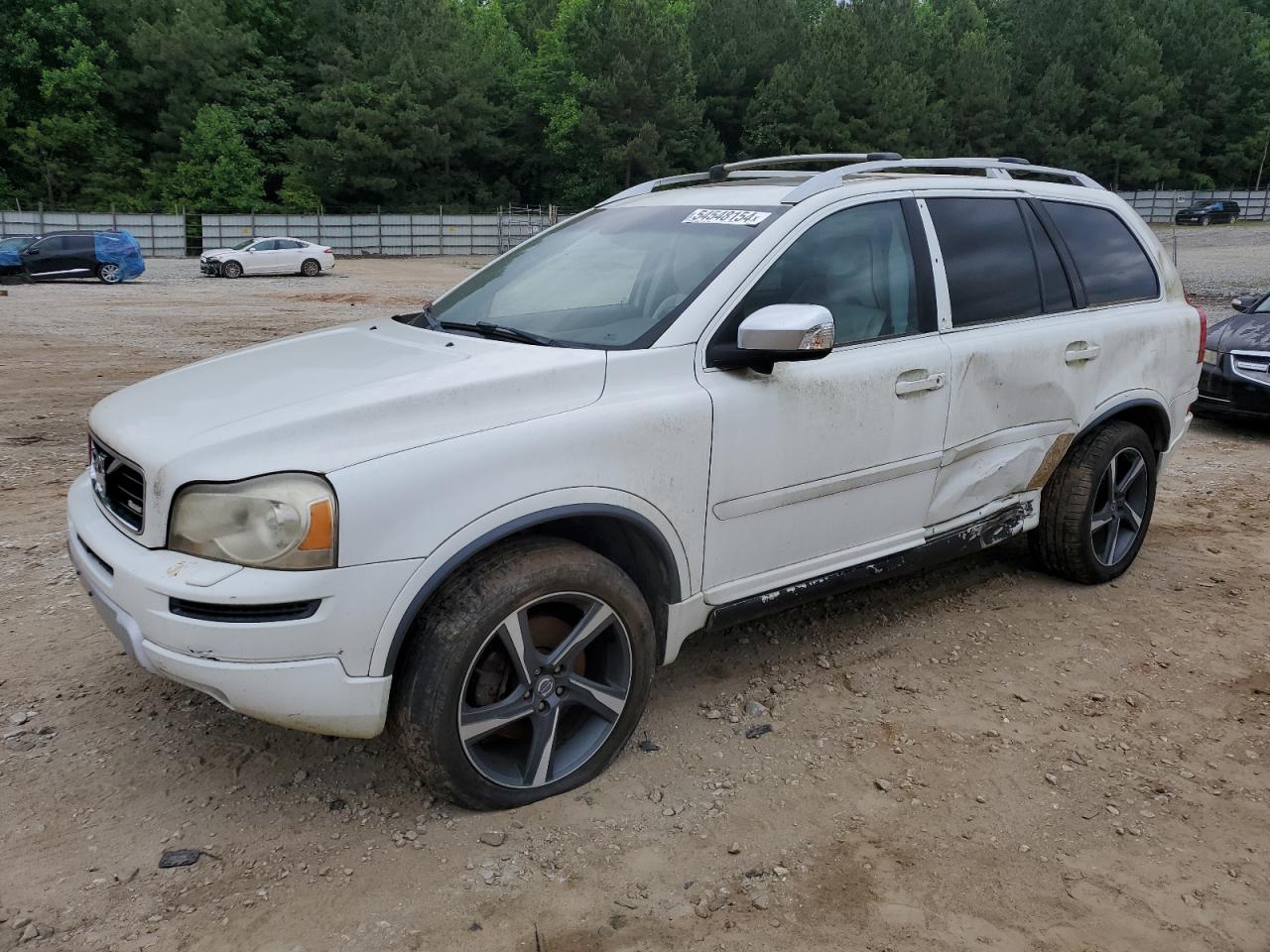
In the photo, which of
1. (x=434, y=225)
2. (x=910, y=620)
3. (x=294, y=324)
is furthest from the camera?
(x=434, y=225)

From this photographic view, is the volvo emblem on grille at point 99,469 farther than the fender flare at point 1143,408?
No

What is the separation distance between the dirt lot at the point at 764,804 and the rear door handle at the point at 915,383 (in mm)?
1113

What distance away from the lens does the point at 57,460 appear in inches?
276

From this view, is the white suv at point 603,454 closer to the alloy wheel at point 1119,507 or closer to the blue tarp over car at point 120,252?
the alloy wheel at point 1119,507

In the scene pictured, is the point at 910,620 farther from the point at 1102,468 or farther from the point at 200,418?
the point at 200,418

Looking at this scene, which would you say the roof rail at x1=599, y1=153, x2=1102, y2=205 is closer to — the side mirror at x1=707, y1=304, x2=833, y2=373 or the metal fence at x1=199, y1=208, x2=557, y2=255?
the side mirror at x1=707, y1=304, x2=833, y2=373

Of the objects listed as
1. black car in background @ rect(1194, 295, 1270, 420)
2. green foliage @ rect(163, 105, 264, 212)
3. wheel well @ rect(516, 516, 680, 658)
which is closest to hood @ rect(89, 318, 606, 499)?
wheel well @ rect(516, 516, 680, 658)

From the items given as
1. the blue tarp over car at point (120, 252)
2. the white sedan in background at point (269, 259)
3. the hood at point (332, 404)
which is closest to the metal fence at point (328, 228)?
the white sedan in background at point (269, 259)

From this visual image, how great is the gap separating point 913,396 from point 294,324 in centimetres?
1452

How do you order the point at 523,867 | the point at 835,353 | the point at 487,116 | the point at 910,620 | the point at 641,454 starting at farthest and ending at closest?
the point at 487,116 → the point at 910,620 → the point at 835,353 → the point at 641,454 → the point at 523,867

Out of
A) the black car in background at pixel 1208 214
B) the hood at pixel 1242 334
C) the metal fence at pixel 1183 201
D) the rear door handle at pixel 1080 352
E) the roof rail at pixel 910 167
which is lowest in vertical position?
the hood at pixel 1242 334

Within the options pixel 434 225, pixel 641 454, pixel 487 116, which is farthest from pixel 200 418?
pixel 487 116

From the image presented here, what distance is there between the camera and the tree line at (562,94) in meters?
53.9

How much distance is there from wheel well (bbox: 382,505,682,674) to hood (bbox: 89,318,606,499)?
32 cm
